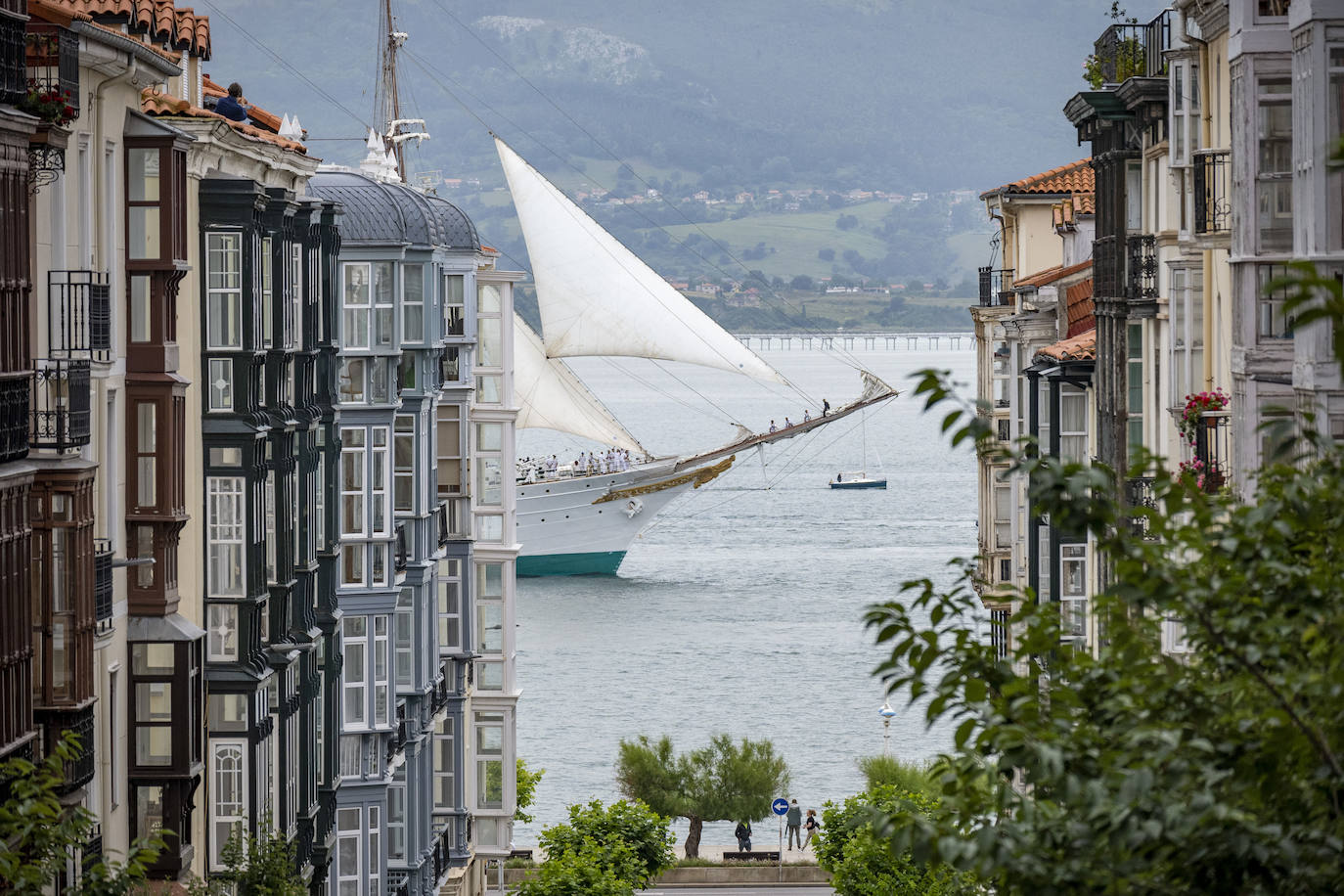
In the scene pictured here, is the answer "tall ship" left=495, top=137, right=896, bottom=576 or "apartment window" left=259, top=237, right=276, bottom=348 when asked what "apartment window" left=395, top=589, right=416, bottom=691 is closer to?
"apartment window" left=259, top=237, right=276, bottom=348

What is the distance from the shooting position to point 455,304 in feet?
131

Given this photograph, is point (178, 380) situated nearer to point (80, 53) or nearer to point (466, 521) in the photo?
point (80, 53)

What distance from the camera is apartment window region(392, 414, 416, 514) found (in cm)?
3591

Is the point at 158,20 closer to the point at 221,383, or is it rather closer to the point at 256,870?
the point at 221,383

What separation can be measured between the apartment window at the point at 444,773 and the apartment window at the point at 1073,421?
12350mm

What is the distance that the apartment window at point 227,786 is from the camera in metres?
25.1

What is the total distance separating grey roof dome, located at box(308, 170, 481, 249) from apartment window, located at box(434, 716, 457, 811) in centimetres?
892

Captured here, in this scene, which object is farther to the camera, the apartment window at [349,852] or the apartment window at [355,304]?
the apartment window at [355,304]

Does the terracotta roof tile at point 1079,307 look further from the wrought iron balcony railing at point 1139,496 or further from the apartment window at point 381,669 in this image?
the apartment window at point 381,669

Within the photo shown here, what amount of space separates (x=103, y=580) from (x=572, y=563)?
130 meters

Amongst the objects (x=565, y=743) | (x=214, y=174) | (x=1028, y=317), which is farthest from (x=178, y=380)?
(x=565, y=743)

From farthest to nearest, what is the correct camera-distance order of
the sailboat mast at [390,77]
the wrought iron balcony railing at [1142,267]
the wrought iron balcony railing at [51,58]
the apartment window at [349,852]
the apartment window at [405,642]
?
the sailboat mast at [390,77], the apartment window at [405,642], the apartment window at [349,852], the wrought iron balcony railing at [1142,267], the wrought iron balcony railing at [51,58]

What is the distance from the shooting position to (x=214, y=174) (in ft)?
85.5

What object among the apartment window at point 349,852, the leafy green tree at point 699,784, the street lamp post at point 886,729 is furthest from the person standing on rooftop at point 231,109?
the leafy green tree at point 699,784
